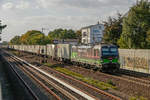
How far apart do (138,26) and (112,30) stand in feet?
27.0

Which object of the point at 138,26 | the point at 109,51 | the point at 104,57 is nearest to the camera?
the point at 104,57

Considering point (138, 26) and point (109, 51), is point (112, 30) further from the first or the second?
point (109, 51)

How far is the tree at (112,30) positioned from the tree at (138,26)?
22.8 ft

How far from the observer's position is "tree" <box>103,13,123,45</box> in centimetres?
3759

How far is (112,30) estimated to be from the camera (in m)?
37.7

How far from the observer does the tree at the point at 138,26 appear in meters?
29.2

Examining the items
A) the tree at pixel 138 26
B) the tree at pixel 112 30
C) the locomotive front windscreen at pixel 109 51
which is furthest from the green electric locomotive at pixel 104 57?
the tree at pixel 112 30

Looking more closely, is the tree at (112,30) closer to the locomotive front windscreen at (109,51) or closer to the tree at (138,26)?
the tree at (138,26)

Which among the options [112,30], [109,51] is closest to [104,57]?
[109,51]

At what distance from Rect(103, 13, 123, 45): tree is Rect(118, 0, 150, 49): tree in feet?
22.8

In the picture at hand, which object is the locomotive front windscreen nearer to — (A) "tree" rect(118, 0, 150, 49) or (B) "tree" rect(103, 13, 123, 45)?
(A) "tree" rect(118, 0, 150, 49)

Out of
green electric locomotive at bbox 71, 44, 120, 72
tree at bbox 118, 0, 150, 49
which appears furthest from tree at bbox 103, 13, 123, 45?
green electric locomotive at bbox 71, 44, 120, 72

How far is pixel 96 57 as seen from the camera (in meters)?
21.5

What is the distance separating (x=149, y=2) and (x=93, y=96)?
75.5ft
